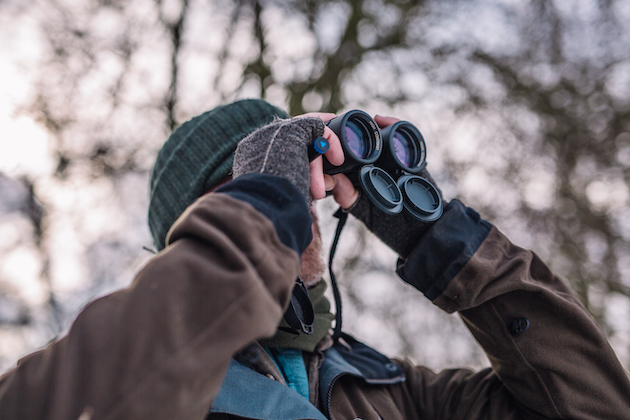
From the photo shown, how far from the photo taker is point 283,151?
0.88m

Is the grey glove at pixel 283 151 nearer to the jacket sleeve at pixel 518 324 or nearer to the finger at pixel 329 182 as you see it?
the finger at pixel 329 182

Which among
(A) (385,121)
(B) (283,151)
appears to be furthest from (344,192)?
(B) (283,151)

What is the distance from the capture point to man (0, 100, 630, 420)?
55cm

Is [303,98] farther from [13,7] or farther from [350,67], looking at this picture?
[13,7]

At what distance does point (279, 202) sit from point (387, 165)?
2.00 ft

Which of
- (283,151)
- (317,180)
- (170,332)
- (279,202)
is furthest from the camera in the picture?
(317,180)

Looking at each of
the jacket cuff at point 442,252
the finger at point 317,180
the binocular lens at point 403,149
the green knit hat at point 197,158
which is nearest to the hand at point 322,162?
the finger at point 317,180

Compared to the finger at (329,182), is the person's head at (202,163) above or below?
below

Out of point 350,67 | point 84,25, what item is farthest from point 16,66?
point 350,67

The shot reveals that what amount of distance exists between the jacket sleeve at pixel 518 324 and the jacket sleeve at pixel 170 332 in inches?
29.0

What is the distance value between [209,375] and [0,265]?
4.07 meters

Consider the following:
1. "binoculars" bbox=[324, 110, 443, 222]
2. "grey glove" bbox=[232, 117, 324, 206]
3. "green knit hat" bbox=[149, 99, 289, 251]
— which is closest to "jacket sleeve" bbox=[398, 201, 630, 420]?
"binoculars" bbox=[324, 110, 443, 222]

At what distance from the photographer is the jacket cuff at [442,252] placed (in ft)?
3.99

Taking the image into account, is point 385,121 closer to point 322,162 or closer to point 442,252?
point 322,162
